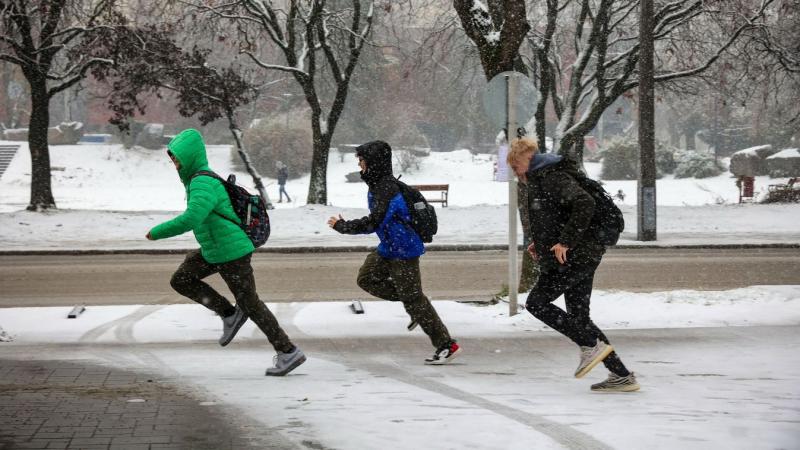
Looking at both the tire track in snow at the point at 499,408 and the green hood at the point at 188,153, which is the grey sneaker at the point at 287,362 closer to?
the tire track in snow at the point at 499,408

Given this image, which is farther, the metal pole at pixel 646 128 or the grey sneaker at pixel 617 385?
the metal pole at pixel 646 128

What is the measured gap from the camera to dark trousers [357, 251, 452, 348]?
7508 millimetres

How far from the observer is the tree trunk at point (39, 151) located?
26344 millimetres

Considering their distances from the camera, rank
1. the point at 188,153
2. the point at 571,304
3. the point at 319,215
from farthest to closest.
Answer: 1. the point at 319,215
2. the point at 188,153
3. the point at 571,304

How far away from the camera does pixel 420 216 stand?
7348 mm

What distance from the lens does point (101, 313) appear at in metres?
10.2

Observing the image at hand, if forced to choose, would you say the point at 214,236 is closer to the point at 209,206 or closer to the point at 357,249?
the point at 209,206

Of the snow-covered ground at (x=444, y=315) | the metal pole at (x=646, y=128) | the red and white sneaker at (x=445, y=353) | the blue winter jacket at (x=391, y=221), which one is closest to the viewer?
the blue winter jacket at (x=391, y=221)

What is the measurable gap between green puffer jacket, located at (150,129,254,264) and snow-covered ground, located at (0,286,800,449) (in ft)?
2.87

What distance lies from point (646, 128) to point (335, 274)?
→ 7.86 metres

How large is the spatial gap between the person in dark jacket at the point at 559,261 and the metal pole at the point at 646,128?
46.2 feet

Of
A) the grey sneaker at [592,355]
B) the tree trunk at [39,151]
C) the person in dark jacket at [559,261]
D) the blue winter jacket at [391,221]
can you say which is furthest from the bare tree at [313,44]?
the grey sneaker at [592,355]

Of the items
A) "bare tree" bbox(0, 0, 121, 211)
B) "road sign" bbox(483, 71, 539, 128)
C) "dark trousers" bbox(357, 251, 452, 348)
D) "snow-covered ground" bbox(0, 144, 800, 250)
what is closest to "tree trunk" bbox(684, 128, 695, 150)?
"snow-covered ground" bbox(0, 144, 800, 250)

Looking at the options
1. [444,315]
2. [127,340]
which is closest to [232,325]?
[127,340]
